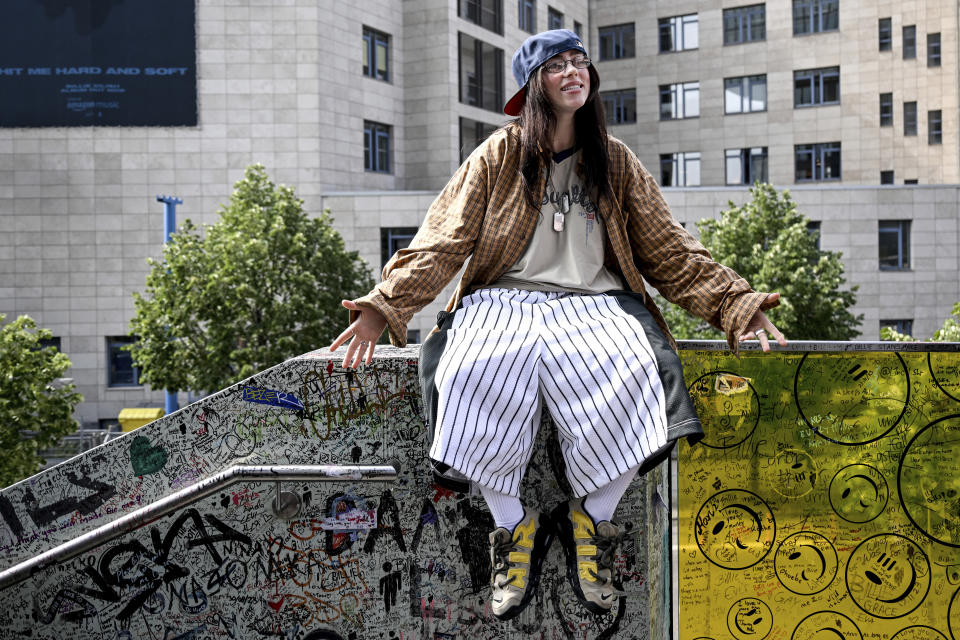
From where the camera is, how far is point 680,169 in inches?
1726

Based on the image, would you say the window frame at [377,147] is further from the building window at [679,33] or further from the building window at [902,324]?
the building window at [902,324]

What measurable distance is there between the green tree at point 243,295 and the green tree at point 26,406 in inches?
298

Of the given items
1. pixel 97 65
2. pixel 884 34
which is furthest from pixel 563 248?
pixel 884 34

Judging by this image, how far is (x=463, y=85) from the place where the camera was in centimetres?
3619

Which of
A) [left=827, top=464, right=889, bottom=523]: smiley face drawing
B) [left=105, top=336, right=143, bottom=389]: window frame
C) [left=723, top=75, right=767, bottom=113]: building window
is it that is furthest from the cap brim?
[left=723, top=75, right=767, bottom=113]: building window

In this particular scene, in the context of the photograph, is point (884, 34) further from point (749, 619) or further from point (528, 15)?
point (749, 619)

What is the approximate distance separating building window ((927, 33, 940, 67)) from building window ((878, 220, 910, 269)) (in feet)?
32.4

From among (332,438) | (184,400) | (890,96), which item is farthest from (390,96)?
(332,438)

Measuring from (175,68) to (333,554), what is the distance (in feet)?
102

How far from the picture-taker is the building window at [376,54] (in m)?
34.3

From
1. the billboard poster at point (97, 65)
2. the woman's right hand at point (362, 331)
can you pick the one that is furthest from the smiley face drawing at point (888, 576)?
the billboard poster at point (97, 65)

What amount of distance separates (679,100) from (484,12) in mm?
11135

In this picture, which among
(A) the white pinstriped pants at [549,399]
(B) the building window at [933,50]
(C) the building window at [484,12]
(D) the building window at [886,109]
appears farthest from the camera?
(D) the building window at [886,109]

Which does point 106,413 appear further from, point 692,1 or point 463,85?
point 692,1
